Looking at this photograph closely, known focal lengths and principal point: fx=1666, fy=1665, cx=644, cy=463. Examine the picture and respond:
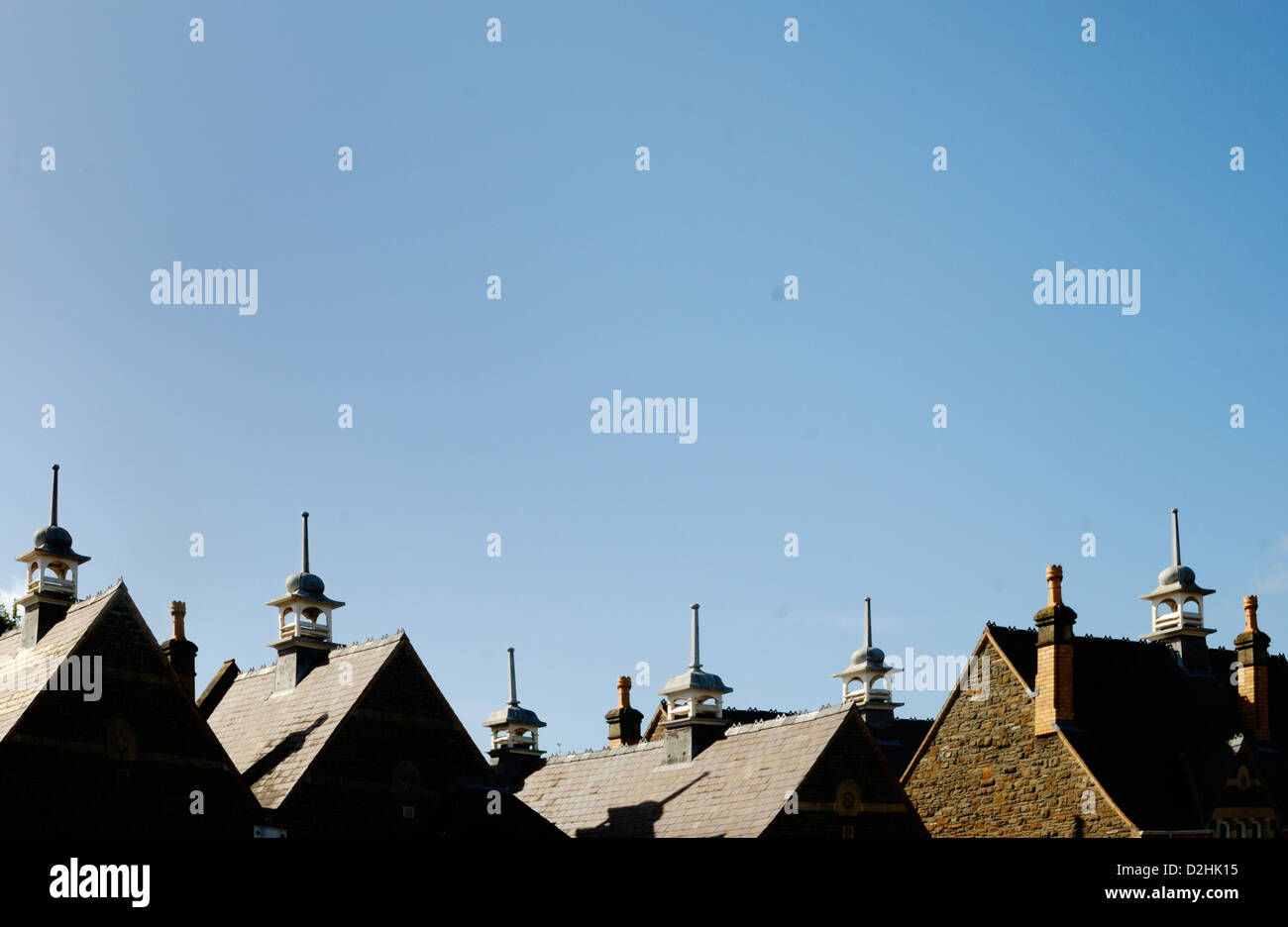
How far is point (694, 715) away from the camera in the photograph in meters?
51.0

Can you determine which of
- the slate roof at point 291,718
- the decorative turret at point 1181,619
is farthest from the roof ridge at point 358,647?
the decorative turret at point 1181,619

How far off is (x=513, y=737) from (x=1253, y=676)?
26.2 metres

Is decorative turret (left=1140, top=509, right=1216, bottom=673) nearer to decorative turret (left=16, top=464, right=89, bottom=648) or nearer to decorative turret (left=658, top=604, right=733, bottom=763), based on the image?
decorative turret (left=658, top=604, right=733, bottom=763)

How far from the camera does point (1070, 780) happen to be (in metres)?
52.0

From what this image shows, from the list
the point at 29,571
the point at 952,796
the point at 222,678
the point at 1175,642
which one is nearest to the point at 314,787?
the point at 29,571

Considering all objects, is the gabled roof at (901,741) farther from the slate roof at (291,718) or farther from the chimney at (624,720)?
the slate roof at (291,718)

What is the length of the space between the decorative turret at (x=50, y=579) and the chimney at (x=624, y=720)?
25.0 metres

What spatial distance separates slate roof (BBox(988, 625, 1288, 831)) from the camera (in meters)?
51.4

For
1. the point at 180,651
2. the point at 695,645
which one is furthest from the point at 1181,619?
the point at 180,651

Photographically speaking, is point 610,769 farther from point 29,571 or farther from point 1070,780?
point 29,571
